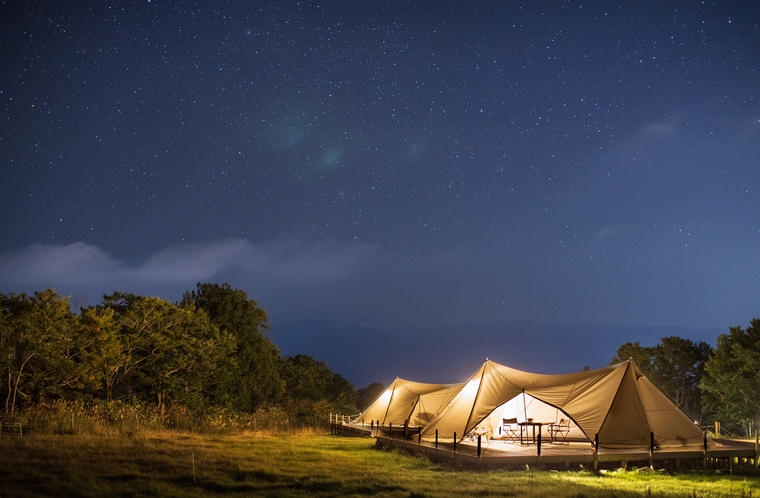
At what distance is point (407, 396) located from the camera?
1136 inches

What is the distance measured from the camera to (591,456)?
48.8 feet

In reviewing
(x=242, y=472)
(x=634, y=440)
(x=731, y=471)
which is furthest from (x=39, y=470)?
(x=731, y=471)

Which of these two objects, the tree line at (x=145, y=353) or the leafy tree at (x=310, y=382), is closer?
the tree line at (x=145, y=353)

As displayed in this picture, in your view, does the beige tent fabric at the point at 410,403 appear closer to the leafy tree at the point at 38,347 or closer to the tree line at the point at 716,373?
the tree line at the point at 716,373

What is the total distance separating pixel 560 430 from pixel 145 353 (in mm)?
16639

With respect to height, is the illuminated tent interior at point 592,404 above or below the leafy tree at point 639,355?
below

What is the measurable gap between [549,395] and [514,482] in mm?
6014

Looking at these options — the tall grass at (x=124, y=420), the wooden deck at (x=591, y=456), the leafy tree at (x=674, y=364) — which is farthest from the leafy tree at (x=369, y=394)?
the wooden deck at (x=591, y=456)

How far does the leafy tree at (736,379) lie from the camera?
31.4 meters

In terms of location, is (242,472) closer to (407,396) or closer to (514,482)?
(514,482)

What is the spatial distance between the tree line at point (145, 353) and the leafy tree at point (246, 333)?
0.05 m

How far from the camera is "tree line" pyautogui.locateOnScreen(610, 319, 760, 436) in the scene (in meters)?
31.6

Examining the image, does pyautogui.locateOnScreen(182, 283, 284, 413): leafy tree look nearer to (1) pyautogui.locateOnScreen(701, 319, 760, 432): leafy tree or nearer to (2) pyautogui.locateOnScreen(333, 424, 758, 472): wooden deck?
(2) pyautogui.locateOnScreen(333, 424, 758, 472): wooden deck

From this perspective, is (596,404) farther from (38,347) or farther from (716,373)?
(716,373)
